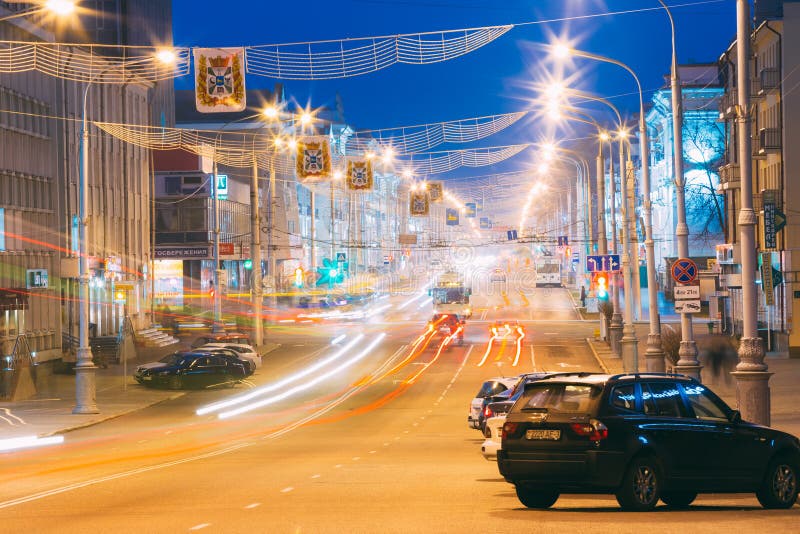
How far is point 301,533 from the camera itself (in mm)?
13000

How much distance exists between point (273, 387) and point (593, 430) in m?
34.6

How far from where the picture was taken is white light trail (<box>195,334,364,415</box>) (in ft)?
132

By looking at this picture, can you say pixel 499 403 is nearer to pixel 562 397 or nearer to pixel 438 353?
pixel 562 397

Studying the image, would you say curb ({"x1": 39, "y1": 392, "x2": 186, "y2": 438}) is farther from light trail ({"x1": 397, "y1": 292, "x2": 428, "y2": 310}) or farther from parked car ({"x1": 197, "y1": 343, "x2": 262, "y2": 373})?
light trail ({"x1": 397, "y1": 292, "x2": 428, "y2": 310})

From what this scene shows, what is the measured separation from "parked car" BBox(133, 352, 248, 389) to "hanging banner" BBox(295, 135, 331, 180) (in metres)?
8.82

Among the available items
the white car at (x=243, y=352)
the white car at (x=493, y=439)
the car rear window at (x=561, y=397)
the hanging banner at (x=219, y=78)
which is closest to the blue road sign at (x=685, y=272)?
the white car at (x=493, y=439)

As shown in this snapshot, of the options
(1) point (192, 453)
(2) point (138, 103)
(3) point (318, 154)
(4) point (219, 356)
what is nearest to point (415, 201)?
(2) point (138, 103)

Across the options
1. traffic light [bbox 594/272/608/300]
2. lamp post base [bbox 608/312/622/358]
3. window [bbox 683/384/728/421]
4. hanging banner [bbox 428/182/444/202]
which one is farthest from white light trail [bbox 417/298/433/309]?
window [bbox 683/384/728/421]

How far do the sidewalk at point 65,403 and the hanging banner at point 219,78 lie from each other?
9447mm

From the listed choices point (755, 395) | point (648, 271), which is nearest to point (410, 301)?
point (648, 271)

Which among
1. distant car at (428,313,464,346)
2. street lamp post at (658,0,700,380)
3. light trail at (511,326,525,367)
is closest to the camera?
Result: street lamp post at (658,0,700,380)

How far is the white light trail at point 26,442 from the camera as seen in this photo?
28.9 metres

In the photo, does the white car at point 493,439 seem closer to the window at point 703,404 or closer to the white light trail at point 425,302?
the window at point 703,404

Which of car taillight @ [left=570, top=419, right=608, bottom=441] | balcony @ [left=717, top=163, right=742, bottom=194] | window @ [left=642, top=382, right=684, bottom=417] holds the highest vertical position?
balcony @ [left=717, top=163, right=742, bottom=194]
